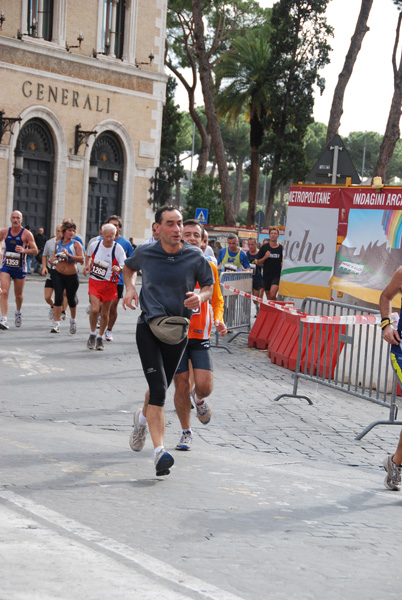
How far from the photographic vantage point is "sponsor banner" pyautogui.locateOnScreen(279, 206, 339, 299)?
1372cm

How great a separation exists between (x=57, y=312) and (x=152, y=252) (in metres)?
8.28

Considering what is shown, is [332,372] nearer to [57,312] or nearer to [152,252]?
[152,252]

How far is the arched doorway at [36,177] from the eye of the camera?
28.8 metres

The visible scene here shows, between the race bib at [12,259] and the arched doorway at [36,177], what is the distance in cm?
1485

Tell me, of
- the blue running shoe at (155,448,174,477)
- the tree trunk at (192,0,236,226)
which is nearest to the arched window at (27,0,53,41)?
the tree trunk at (192,0,236,226)

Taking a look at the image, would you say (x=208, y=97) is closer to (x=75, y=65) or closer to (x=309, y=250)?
(x=75, y=65)

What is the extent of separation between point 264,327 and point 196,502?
30.1 feet

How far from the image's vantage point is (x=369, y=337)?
1019 cm

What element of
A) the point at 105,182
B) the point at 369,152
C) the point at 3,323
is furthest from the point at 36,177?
the point at 369,152

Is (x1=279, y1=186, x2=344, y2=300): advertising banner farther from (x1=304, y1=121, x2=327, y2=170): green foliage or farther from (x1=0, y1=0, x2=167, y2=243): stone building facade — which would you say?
(x1=304, y1=121, x2=327, y2=170): green foliage

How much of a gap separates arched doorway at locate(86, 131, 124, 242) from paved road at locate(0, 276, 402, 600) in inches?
849

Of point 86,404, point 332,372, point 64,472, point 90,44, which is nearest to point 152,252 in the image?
point 64,472

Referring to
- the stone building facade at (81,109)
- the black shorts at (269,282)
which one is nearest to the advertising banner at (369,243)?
the black shorts at (269,282)

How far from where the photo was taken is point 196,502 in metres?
5.44
